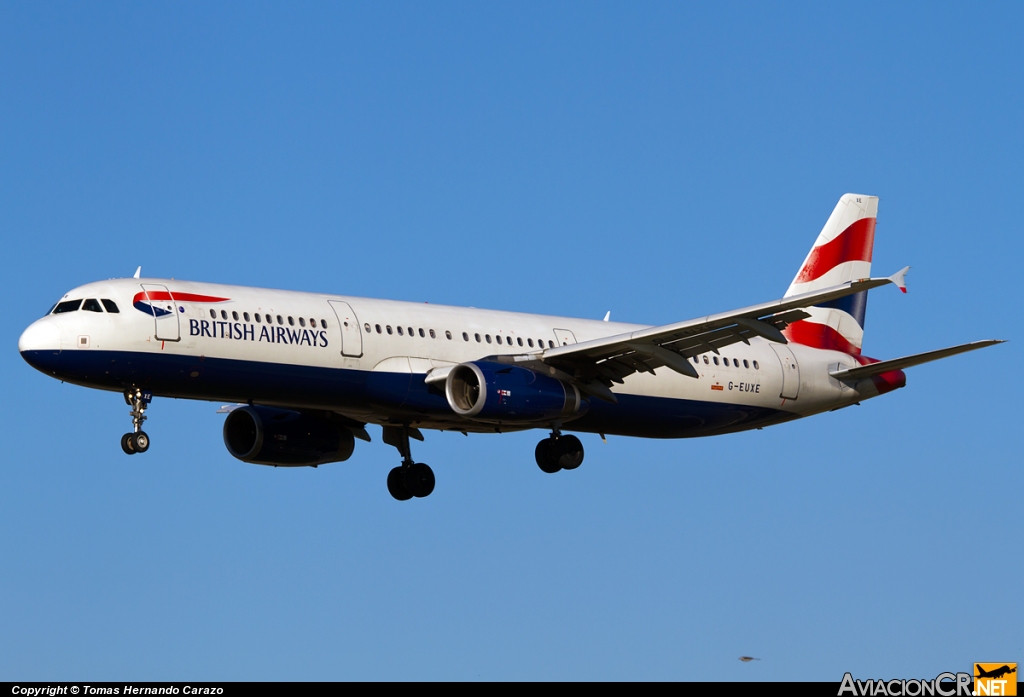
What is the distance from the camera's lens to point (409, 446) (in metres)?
52.2

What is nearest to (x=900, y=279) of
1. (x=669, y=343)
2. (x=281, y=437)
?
(x=669, y=343)

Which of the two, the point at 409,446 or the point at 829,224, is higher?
the point at 829,224

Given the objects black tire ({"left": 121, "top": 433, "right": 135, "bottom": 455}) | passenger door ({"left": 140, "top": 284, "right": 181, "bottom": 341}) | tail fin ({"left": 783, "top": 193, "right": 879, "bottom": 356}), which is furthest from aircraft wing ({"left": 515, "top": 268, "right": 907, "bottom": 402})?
black tire ({"left": 121, "top": 433, "right": 135, "bottom": 455})

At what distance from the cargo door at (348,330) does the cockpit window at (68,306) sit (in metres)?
6.47

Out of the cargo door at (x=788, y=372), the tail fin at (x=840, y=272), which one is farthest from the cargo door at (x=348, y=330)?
the tail fin at (x=840, y=272)

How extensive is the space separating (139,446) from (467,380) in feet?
27.9

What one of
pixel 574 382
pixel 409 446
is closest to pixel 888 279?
pixel 574 382

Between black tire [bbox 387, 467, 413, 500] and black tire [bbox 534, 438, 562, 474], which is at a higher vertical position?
black tire [bbox 387, 467, 413, 500]

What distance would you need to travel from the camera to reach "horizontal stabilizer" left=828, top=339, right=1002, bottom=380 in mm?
45938

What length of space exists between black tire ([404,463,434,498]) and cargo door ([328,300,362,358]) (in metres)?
6.82

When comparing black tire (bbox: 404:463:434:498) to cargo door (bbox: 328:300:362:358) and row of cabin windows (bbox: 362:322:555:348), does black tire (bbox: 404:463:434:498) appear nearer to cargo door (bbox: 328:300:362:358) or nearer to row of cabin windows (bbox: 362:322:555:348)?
row of cabin windows (bbox: 362:322:555:348)

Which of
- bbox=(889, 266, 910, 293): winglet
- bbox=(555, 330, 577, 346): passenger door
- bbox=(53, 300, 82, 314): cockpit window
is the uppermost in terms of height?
bbox=(555, 330, 577, 346): passenger door

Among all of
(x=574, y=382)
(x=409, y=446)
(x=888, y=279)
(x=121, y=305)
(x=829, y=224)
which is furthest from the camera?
(x=829, y=224)

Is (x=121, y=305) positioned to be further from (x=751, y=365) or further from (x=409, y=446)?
(x=751, y=365)
